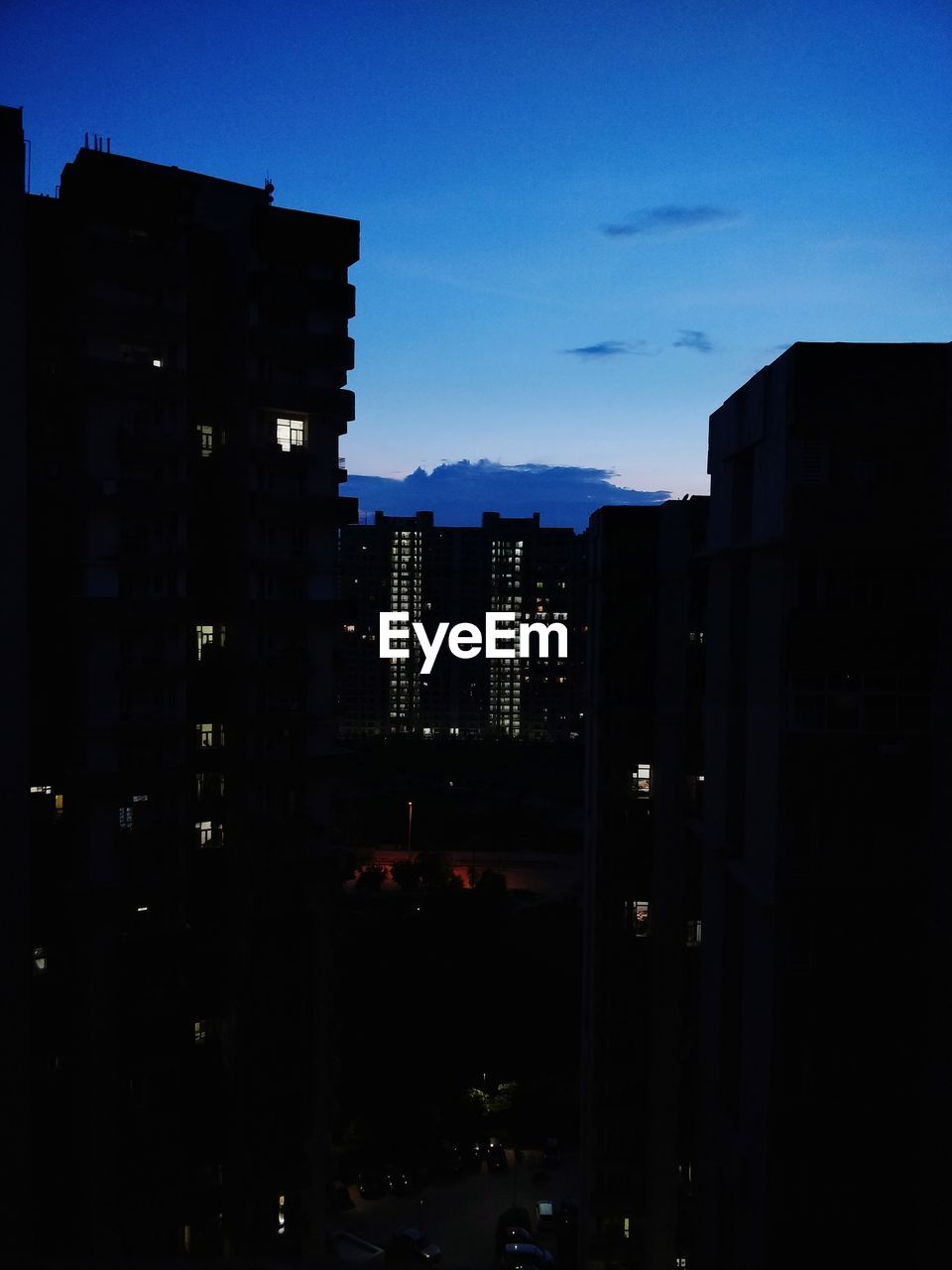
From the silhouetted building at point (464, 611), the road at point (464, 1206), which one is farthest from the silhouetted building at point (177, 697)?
the silhouetted building at point (464, 611)

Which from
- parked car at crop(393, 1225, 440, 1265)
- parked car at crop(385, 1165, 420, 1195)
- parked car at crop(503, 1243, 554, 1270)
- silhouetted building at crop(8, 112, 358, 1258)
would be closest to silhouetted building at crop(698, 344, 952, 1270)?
silhouetted building at crop(8, 112, 358, 1258)

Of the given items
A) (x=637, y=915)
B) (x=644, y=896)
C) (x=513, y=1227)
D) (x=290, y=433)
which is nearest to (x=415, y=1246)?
(x=513, y=1227)

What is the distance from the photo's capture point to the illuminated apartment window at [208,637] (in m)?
7.09

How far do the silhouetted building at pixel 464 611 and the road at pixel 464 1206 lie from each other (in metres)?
24.2

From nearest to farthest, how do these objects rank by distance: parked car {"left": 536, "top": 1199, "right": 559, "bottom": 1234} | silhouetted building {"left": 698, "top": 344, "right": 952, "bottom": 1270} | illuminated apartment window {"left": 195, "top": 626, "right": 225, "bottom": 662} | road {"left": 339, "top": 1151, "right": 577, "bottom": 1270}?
1. silhouetted building {"left": 698, "top": 344, "right": 952, "bottom": 1270}
2. illuminated apartment window {"left": 195, "top": 626, "right": 225, "bottom": 662}
3. road {"left": 339, "top": 1151, "right": 577, "bottom": 1270}
4. parked car {"left": 536, "top": 1199, "right": 559, "bottom": 1234}

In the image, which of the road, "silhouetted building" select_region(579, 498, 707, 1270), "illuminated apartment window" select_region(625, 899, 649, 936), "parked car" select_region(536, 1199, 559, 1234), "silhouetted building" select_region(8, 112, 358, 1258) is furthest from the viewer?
"parked car" select_region(536, 1199, 559, 1234)

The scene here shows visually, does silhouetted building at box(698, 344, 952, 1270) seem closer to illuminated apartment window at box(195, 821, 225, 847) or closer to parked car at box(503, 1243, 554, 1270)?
illuminated apartment window at box(195, 821, 225, 847)

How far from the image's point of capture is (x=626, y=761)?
883 centimetres

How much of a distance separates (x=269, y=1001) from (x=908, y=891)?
5.04 metres

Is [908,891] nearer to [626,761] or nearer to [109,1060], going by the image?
[626,761]

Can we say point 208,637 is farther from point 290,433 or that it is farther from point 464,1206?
point 464,1206

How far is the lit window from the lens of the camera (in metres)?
8.82

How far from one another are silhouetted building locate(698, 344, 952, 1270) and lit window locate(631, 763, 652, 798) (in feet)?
14.0

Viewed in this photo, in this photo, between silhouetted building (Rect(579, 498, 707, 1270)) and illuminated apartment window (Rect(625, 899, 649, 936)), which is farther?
illuminated apartment window (Rect(625, 899, 649, 936))
